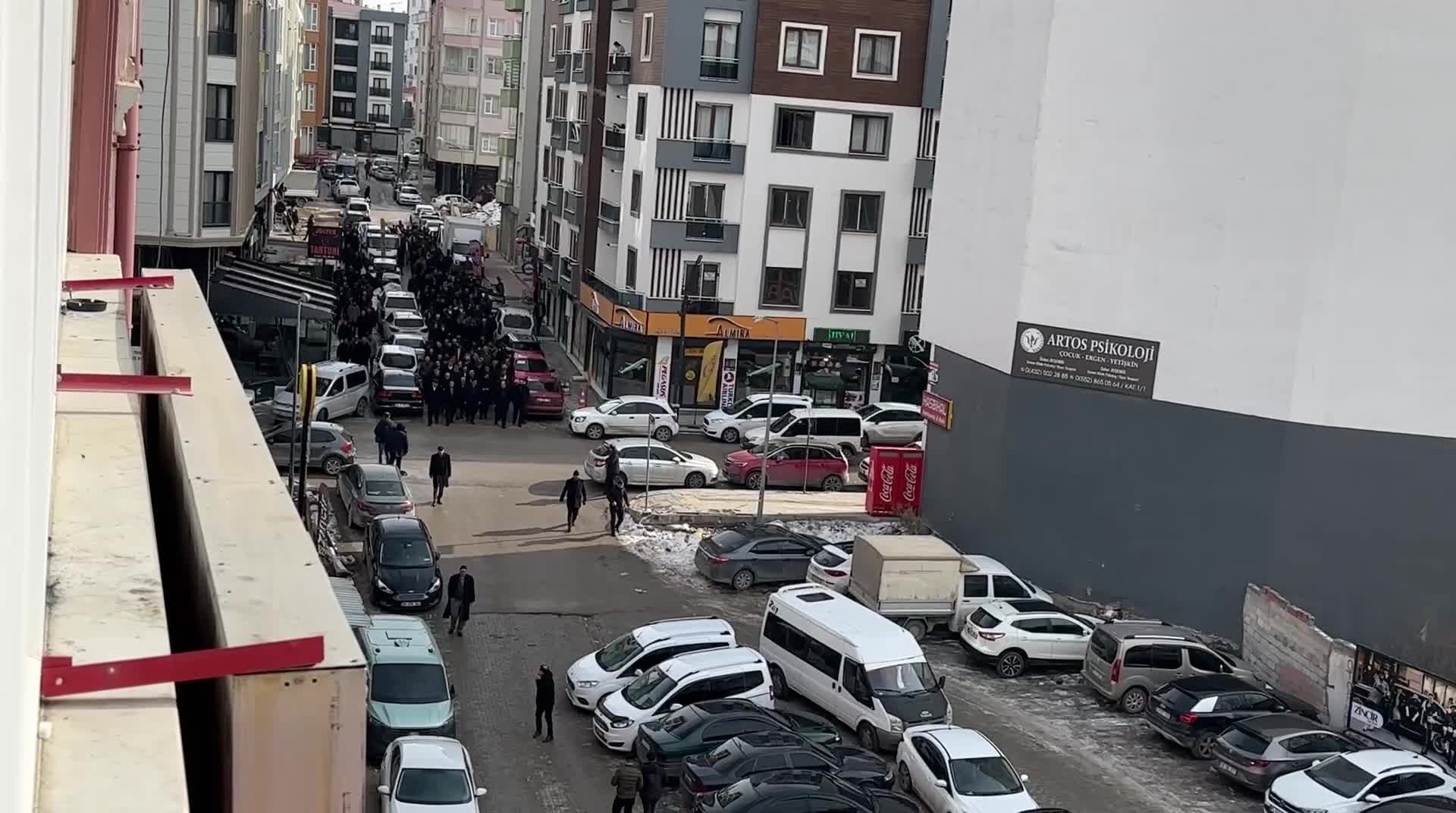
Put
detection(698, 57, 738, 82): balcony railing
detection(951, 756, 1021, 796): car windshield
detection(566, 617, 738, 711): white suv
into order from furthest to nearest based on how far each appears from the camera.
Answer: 1. detection(698, 57, 738, 82): balcony railing
2. detection(566, 617, 738, 711): white suv
3. detection(951, 756, 1021, 796): car windshield

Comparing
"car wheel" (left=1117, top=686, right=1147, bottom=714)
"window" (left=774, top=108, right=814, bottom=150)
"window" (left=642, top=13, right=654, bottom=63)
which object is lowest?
"car wheel" (left=1117, top=686, right=1147, bottom=714)

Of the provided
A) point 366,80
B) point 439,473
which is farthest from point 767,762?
point 366,80

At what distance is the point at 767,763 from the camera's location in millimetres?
17969

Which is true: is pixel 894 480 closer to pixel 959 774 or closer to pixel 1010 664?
pixel 1010 664

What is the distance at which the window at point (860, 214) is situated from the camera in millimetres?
42188

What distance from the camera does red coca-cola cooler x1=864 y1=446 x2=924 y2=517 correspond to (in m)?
32.3

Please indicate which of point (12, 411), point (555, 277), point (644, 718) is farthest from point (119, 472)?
point (555, 277)

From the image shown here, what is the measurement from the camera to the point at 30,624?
3205 millimetres

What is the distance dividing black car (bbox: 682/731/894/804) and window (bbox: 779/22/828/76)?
25603mm

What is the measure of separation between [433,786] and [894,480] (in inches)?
675

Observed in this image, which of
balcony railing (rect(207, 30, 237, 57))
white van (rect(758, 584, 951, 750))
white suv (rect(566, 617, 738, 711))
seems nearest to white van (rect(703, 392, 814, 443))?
balcony railing (rect(207, 30, 237, 57))

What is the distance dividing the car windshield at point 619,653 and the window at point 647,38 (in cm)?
2324

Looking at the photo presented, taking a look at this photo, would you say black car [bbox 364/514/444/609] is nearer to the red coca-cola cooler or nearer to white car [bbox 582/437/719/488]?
white car [bbox 582/437/719/488]

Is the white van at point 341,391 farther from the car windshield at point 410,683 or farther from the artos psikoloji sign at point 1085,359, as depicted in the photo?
the car windshield at point 410,683
